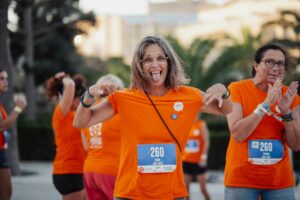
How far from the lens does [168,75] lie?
486cm

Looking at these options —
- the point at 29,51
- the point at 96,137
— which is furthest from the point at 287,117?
the point at 29,51

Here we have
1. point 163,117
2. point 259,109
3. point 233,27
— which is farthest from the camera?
point 233,27

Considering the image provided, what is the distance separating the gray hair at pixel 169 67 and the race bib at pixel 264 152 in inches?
39.8

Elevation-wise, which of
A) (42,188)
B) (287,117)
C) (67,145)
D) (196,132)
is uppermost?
(287,117)

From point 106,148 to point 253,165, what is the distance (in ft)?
5.98

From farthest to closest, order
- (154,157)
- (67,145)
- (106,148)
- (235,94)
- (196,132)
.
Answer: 1. (196,132)
2. (67,145)
3. (106,148)
4. (235,94)
5. (154,157)

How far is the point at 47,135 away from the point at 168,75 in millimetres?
19046

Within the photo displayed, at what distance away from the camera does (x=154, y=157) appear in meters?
4.66

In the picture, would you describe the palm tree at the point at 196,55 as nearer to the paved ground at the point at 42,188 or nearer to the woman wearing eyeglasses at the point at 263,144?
the paved ground at the point at 42,188

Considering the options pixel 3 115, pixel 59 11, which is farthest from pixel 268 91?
pixel 59 11

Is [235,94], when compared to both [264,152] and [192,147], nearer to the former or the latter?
[264,152]

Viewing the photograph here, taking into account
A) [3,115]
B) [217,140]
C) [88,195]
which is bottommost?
[217,140]

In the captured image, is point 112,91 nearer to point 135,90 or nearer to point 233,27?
point 135,90

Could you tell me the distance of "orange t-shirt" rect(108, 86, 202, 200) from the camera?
4.66m
